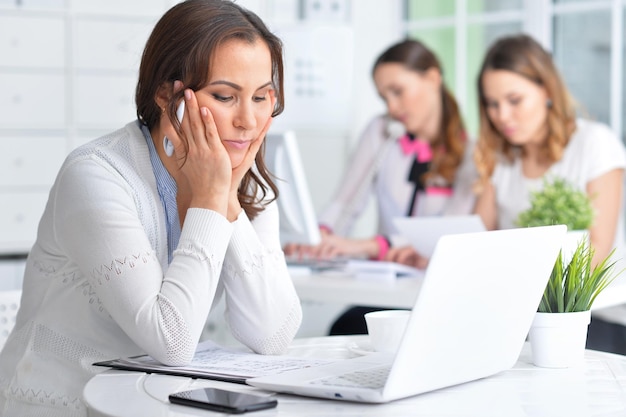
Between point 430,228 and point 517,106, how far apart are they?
80cm

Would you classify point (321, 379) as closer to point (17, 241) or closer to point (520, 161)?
point (520, 161)

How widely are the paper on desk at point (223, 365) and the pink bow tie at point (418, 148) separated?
2.14 m

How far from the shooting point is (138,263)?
1.56 metres

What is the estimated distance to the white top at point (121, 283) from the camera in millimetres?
1550

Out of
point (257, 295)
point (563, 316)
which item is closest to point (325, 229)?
point (257, 295)

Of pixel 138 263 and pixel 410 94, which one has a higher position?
pixel 410 94

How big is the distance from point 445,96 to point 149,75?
217 centimetres

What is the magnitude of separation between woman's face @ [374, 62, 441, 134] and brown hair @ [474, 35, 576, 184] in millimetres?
373

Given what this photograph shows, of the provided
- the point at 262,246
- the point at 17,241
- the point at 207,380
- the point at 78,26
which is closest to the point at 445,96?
the point at 78,26

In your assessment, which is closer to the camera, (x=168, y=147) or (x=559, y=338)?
Answer: (x=559, y=338)

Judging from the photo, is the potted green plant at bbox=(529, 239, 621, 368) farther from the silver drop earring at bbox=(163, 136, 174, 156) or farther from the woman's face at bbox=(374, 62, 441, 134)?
the woman's face at bbox=(374, 62, 441, 134)

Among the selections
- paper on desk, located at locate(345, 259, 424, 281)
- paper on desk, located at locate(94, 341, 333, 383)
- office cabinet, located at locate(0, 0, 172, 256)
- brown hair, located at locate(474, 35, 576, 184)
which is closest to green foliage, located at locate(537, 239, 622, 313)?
paper on desk, located at locate(94, 341, 333, 383)

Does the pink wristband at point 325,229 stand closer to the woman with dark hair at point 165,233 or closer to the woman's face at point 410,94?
the woman's face at point 410,94

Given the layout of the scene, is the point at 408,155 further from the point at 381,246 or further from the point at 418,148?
the point at 381,246
